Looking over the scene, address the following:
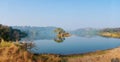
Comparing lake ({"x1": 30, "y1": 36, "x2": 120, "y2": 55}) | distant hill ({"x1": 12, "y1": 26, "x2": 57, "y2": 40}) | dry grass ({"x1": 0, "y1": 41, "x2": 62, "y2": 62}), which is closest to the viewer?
dry grass ({"x1": 0, "y1": 41, "x2": 62, "y2": 62})

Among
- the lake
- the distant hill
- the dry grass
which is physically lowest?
the lake

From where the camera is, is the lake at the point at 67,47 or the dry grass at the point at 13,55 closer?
the dry grass at the point at 13,55

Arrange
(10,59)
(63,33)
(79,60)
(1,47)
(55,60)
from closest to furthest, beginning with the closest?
1. (10,59)
2. (1,47)
3. (55,60)
4. (79,60)
5. (63,33)

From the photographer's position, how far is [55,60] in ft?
35.9

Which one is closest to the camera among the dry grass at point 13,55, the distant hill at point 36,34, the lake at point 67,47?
the dry grass at point 13,55

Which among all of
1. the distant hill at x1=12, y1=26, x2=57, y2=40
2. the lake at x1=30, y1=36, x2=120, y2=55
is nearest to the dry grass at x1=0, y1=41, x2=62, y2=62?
the lake at x1=30, y1=36, x2=120, y2=55

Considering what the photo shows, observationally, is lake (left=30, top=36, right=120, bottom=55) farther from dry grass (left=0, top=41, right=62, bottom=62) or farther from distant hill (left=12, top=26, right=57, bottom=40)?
dry grass (left=0, top=41, right=62, bottom=62)

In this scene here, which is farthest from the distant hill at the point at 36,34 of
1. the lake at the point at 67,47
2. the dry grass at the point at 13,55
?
the dry grass at the point at 13,55

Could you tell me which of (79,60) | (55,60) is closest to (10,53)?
(55,60)

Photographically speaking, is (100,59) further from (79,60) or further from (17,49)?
(17,49)

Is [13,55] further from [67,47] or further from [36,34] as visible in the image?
[36,34]

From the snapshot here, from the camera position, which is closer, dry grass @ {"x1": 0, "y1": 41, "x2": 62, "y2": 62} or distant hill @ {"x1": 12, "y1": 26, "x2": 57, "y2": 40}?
dry grass @ {"x1": 0, "y1": 41, "x2": 62, "y2": 62}

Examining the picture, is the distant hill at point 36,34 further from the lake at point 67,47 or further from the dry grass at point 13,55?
the dry grass at point 13,55

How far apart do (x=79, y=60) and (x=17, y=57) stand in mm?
7072
